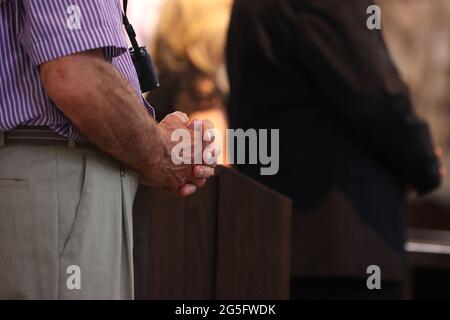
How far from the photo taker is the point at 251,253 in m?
2.29

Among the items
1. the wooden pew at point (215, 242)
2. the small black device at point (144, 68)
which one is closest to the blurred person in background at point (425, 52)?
the wooden pew at point (215, 242)

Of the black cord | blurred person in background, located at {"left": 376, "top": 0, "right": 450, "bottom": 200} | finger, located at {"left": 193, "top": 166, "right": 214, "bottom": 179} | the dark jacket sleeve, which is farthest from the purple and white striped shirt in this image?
blurred person in background, located at {"left": 376, "top": 0, "right": 450, "bottom": 200}

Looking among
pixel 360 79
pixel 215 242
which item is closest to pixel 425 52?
pixel 360 79

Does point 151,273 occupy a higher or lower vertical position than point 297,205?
lower

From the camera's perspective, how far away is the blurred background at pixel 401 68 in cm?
358

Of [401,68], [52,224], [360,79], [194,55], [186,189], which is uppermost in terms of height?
[401,68]

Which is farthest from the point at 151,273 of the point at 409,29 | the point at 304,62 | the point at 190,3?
the point at 409,29

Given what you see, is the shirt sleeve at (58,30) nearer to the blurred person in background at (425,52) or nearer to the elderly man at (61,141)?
the elderly man at (61,141)

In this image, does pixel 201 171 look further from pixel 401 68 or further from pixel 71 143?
pixel 401 68

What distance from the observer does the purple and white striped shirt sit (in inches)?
58.4

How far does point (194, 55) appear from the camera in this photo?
4258 mm

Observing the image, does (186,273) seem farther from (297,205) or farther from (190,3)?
(190,3)

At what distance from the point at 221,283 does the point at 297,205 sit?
0.38m

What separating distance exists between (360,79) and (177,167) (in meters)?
0.92
